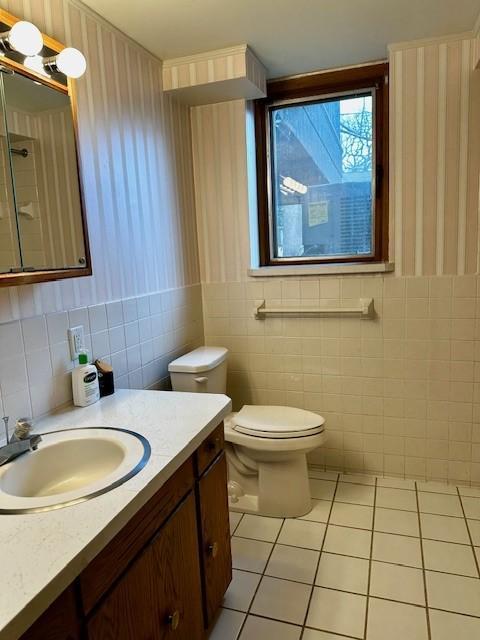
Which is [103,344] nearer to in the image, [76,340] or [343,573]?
[76,340]

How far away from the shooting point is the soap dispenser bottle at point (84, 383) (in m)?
1.57

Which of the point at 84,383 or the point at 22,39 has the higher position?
the point at 22,39

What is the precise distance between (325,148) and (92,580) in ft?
7.61

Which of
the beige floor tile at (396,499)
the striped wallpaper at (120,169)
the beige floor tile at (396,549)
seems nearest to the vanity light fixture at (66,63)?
the striped wallpaper at (120,169)

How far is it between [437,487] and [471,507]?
0.69 feet

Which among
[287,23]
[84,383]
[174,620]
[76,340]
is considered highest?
[287,23]

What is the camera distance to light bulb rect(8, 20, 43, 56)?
1.24m

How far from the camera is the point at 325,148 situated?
2.49 m

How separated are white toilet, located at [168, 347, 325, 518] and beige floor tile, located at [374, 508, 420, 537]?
34cm

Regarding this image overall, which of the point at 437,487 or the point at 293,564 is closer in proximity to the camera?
the point at 293,564

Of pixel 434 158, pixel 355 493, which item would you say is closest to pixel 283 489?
pixel 355 493

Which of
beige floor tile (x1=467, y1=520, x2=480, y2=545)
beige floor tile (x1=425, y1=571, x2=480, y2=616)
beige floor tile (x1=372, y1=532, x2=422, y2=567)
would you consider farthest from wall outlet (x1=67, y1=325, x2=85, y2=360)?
beige floor tile (x1=467, y1=520, x2=480, y2=545)

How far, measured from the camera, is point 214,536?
4.85ft

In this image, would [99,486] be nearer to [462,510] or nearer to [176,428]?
[176,428]
